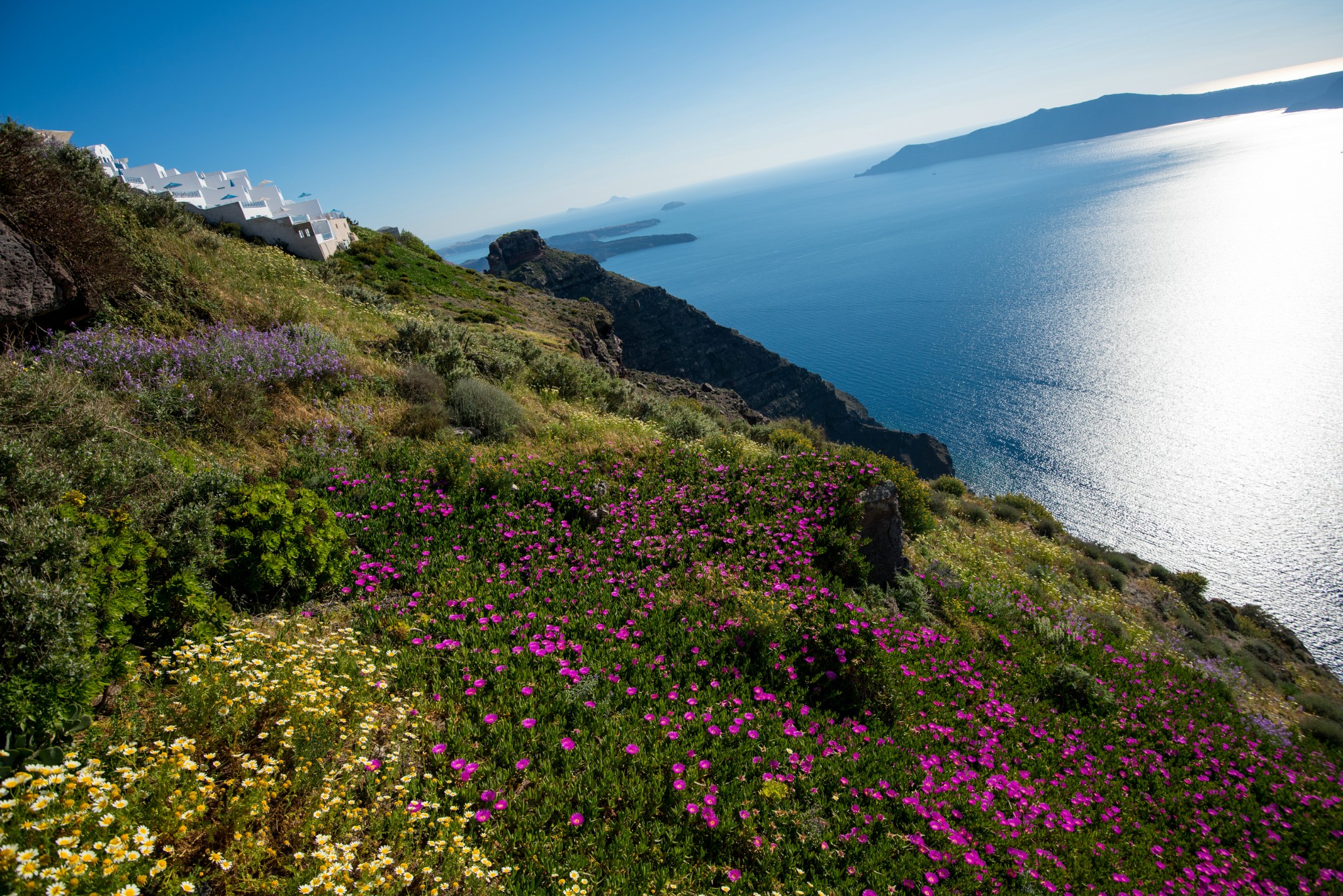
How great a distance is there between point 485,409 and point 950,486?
21147mm

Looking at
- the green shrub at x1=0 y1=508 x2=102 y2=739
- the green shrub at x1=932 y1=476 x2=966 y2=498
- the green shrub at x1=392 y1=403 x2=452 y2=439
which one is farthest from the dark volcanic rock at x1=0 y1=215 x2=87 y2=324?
the green shrub at x1=932 y1=476 x2=966 y2=498

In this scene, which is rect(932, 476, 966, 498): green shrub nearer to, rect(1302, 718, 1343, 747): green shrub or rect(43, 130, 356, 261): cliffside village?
rect(1302, 718, 1343, 747): green shrub

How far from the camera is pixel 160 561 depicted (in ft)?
13.6

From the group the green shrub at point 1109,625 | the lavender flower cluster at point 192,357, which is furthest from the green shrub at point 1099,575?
the lavender flower cluster at point 192,357

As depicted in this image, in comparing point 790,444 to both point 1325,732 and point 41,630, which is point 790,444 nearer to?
point 1325,732

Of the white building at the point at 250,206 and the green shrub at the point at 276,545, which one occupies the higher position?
the white building at the point at 250,206

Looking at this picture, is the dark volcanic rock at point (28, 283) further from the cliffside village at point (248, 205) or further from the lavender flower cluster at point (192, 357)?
the cliffside village at point (248, 205)

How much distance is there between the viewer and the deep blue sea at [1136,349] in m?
37.4

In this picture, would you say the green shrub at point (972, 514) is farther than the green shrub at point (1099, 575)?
Yes

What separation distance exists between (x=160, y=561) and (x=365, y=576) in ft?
5.39

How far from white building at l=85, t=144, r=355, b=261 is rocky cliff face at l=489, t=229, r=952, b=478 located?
3831 cm

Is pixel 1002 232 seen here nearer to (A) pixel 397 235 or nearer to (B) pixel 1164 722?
(A) pixel 397 235

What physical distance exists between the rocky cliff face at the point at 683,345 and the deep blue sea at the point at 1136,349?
29.9ft

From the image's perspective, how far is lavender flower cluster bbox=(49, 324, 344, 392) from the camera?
6.92 meters
